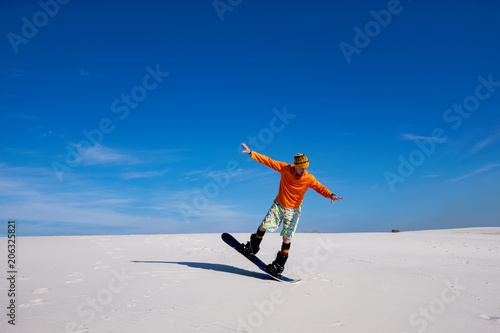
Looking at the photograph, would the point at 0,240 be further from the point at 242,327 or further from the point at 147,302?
the point at 242,327

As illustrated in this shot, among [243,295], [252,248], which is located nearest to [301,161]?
[252,248]

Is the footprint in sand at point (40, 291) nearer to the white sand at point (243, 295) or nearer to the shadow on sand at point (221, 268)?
the white sand at point (243, 295)

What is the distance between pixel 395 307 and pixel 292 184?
300 cm

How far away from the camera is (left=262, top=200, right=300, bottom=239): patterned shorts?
270 inches

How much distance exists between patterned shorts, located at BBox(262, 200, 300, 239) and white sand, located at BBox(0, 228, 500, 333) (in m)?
1.00

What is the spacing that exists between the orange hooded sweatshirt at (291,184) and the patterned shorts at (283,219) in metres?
0.12

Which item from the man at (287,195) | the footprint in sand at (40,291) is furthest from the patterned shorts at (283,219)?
the footprint in sand at (40,291)

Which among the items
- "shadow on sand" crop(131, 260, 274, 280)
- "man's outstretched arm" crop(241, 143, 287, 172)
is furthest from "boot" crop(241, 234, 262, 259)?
"man's outstretched arm" crop(241, 143, 287, 172)

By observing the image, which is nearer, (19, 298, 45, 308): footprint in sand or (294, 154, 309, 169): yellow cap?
(19, 298, 45, 308): footprint in sand

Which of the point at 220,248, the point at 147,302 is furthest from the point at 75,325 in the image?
the point at 220,248

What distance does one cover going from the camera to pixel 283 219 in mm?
6918

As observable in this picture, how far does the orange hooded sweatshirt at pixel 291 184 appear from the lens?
675 centimetres

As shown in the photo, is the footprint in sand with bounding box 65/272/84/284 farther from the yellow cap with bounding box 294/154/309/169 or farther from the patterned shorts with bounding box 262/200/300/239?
the yellow cap with bounding box 294/154/309/169

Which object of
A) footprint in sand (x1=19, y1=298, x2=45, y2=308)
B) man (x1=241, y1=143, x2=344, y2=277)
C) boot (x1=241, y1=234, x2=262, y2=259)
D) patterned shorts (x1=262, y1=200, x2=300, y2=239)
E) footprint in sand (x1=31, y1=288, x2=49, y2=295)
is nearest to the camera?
footprint in sand (x1=19, y1=298, x2=45, y2=308)
